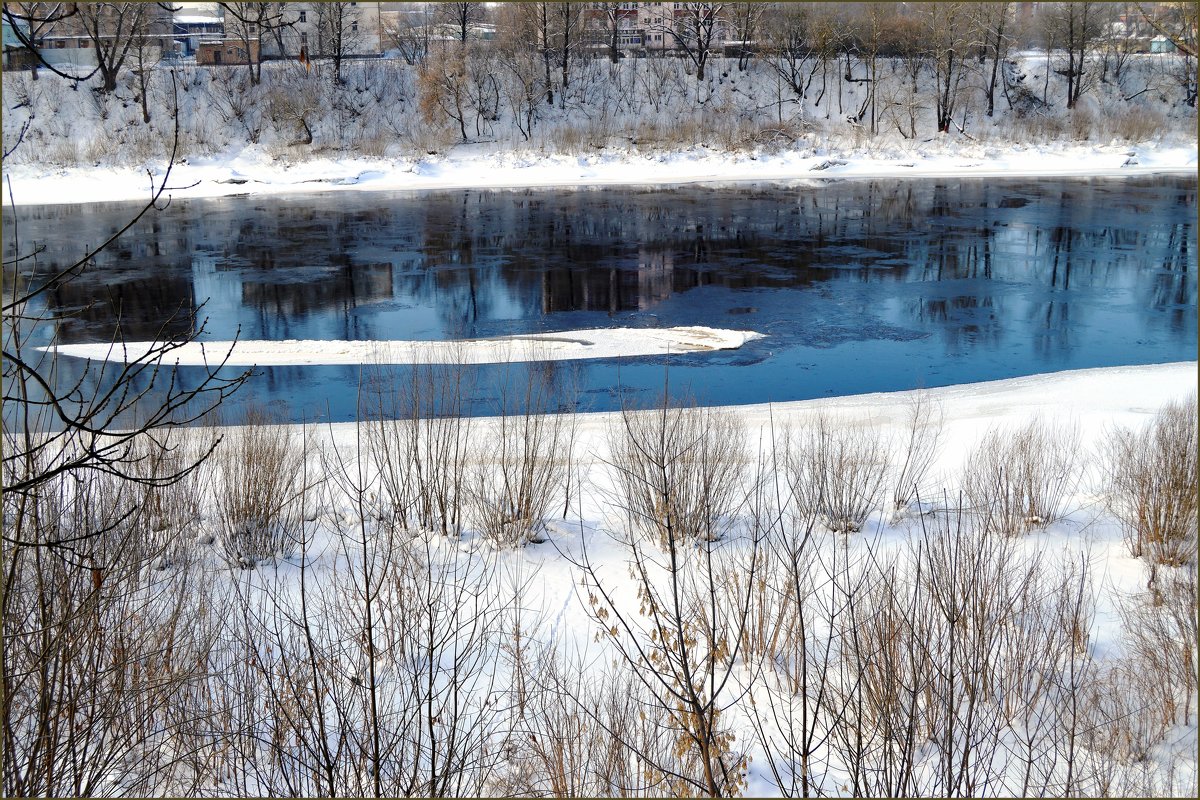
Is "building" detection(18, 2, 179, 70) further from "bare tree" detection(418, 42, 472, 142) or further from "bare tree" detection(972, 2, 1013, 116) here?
"bare tree" detection(972, 2, 1013, 116)

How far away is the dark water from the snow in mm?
506

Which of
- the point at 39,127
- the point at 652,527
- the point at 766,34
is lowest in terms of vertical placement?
the point at 652,527

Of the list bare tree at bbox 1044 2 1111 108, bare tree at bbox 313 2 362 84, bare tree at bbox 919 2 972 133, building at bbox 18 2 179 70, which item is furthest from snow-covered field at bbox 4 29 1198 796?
bare tree at bbox 1044 2 1111 108

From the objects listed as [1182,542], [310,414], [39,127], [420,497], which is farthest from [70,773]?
[39,127]

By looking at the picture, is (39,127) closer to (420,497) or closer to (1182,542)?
(420,497)

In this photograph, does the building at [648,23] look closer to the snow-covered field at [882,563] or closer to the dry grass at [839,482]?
the snow-covered field at [882,563]

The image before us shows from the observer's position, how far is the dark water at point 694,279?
634 inches

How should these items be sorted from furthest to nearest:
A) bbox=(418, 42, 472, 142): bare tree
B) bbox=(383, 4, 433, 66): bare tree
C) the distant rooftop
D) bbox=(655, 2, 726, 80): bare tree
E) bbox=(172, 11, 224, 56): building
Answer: the distant rooftop < bbox=(655, 2, 726, 80): bare tree < bbox=(383, 4, 433, 66): bare tree < bbox=(172, 11, 224, 56): building < bbox=(418, 42, 472, 142): bare tree

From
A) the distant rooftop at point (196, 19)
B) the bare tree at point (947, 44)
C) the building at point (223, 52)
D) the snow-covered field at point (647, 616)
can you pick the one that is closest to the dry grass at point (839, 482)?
the snow-covered field at point (647, 616)

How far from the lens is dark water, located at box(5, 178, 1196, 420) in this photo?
16.1 metres

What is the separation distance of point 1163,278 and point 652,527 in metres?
17.2

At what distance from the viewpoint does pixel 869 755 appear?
543cm

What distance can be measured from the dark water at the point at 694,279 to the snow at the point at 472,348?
0.51m

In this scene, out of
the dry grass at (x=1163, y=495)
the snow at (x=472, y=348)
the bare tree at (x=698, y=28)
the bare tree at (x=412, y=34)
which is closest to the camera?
the dry grass at (x=1163, y=495)
